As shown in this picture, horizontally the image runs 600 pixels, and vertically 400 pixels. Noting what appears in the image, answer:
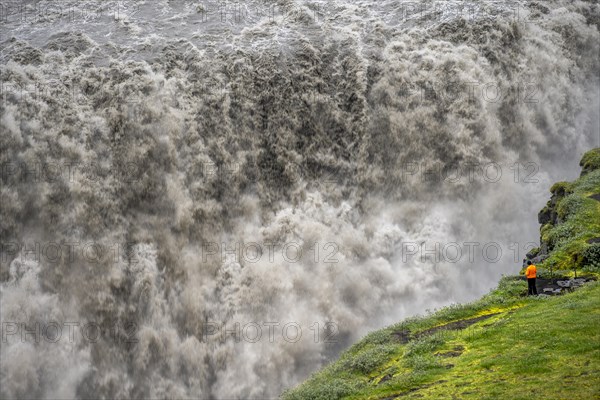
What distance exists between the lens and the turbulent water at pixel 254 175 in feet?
87.8

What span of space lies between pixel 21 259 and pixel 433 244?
1994 cm

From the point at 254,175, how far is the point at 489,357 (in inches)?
725

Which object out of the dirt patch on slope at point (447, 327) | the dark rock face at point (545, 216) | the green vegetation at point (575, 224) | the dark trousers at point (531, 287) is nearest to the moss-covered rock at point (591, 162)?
the green vegetation at point (575, 224)

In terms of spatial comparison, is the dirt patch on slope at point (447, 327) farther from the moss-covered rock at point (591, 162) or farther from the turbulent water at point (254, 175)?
the moss-covered rock at point (591, 162)

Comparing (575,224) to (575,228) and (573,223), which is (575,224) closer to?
(573,223)

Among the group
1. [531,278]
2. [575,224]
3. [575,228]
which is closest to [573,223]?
[575,224]

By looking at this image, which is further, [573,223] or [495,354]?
[573,223]

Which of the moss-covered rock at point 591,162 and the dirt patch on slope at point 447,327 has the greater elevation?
the moss-covered rock at point 591,162

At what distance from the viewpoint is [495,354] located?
48.4 ft

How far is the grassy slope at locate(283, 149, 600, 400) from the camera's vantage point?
1252cm

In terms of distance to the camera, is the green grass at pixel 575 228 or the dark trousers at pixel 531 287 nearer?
the dark trousers at pixel 531 287

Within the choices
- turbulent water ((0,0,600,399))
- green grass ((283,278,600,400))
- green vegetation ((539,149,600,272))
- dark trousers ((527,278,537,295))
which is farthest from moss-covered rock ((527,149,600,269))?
turbulent water ((0,0,600,399))

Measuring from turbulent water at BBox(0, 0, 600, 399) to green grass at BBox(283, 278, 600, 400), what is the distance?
922 cm

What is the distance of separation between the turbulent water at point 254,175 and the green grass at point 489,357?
922 centimetres
